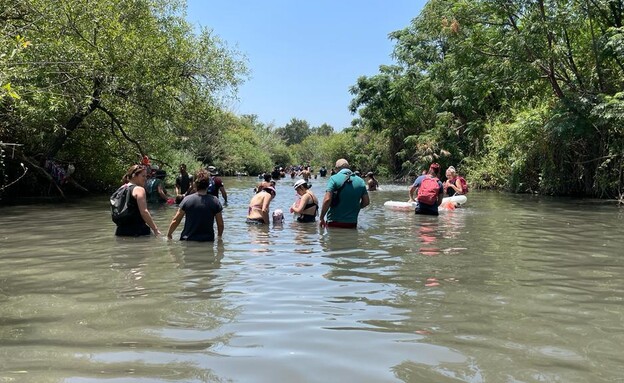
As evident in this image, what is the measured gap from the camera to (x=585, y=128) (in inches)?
731

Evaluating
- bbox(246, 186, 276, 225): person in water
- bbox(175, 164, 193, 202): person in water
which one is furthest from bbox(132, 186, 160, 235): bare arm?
bbox(175, 164, 193, 202): person in water

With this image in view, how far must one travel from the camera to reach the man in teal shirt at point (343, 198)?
9.67 metres

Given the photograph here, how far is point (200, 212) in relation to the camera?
26.5 ft

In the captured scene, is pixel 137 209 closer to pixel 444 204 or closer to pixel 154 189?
pixel 154 189

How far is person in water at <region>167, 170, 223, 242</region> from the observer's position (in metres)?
7.93

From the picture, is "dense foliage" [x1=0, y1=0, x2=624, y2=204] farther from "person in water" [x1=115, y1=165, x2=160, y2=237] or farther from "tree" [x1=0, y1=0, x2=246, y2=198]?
"person in water" [x1=115, y1=165, x2=160, y2=237]

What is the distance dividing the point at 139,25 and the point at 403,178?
84.8 feet

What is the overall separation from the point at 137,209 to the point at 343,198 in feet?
12.4

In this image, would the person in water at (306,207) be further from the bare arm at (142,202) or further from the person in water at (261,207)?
the bare arm at (142,202)

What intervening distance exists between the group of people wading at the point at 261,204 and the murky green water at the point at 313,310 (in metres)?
0.36

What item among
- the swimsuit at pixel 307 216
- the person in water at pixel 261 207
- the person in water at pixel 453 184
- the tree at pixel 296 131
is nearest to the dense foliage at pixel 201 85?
the person in water at pixel 453 184

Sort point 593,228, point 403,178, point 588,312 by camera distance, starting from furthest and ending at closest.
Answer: point 403,178 → point 593,228 → point 588,312

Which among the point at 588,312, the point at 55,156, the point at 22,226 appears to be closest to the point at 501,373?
the point at 588,312

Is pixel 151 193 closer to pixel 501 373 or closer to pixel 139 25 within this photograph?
pixel 139 25
